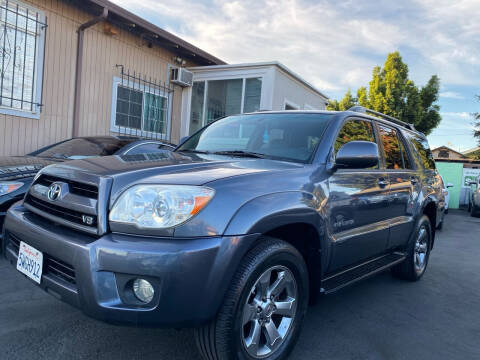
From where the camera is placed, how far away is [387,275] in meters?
4.63

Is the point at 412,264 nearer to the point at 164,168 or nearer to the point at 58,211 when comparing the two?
the point at 164,168

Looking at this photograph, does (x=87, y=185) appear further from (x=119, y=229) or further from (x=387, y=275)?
(x=387, y=275)

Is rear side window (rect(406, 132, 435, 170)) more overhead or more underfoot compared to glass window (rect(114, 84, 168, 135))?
more underfoot

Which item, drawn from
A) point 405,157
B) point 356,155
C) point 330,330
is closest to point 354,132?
point 356,155

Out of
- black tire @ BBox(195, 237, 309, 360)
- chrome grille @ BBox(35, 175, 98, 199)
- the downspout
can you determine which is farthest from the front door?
the downspout

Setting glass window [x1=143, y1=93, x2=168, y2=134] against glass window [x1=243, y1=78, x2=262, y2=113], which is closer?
glass window [x1=143, y1=93, x2=168, y2=134]

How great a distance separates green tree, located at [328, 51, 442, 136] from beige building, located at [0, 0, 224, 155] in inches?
641

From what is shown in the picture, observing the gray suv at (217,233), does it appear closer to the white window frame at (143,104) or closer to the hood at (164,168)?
the hood at (164,168)

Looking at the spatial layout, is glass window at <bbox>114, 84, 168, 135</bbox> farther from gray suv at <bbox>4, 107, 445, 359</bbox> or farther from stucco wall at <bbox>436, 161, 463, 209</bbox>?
stucco wall at <bbox>436, 161, 463, 209</bbox>

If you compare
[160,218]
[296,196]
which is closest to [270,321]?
[296,196]

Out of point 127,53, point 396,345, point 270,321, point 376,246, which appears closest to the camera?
point 270,321

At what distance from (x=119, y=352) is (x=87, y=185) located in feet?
3.51

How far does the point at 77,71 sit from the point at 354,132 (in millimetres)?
6223

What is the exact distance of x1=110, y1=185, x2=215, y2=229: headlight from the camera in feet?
6.15
